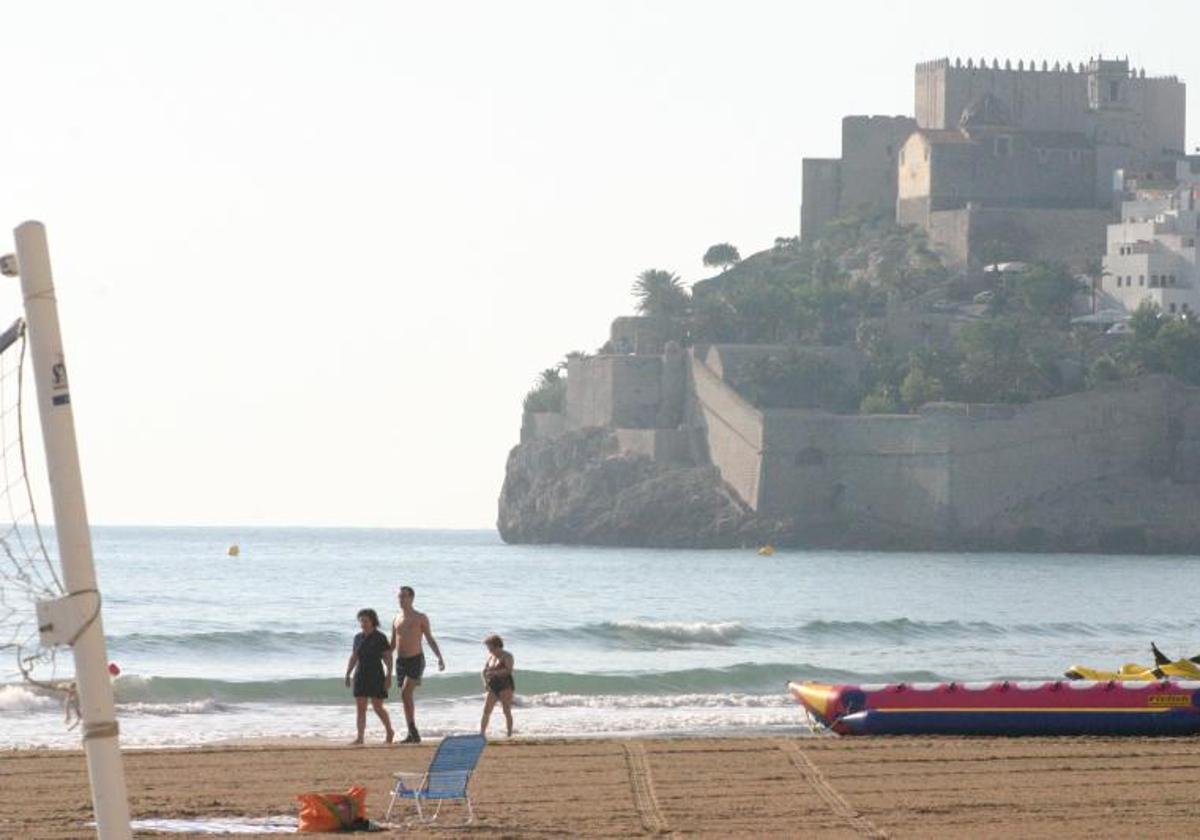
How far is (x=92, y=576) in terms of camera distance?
4.97m

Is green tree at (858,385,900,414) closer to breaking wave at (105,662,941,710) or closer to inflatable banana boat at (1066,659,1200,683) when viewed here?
breaking wave at (105,662,941,710)

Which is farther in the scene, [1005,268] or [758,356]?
[1005,268]

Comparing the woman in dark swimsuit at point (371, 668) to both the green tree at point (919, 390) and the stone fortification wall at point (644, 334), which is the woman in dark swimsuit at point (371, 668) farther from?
the stone fortification wall at point (644, 334)

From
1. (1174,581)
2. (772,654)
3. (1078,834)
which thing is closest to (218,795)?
(1078,834)

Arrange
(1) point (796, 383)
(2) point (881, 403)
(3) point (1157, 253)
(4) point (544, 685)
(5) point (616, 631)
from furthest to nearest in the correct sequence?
1. (3) point (1157, 253)
2. (1) point (796, 383)
3. (2) point (881, 403)
4. (5) point (616, 631)
5. (4) point (544, 685)

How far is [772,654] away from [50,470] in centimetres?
3085

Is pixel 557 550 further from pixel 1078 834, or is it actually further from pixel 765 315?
pixel 1078 834

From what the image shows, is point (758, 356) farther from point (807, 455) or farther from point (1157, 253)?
point (1157, 253)

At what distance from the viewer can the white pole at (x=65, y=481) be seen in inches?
191

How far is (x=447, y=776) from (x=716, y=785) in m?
2.09

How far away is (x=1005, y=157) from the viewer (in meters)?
91.7

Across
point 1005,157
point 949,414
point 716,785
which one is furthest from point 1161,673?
point 1005,157

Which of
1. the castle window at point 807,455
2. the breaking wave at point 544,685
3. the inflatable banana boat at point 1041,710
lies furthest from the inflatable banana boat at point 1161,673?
the castle window at point 807,455

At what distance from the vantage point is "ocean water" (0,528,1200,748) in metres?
22.7
